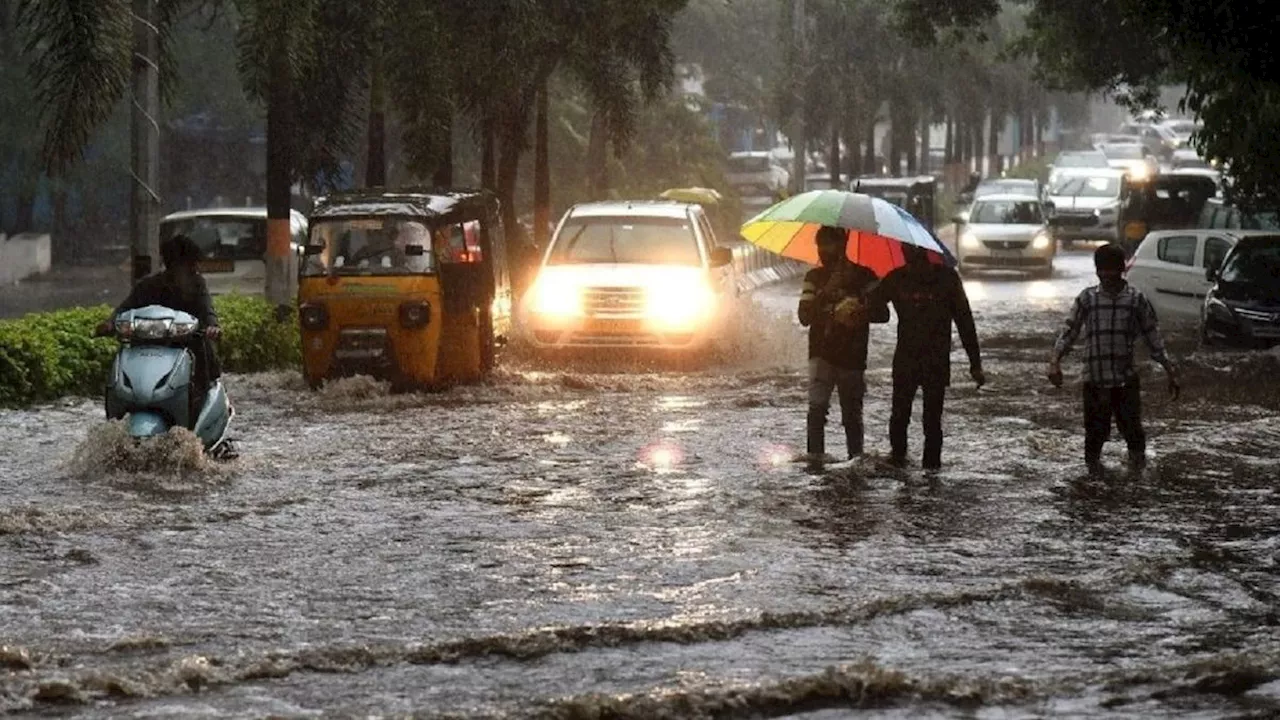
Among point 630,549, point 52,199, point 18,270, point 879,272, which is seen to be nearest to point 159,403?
point 630,549

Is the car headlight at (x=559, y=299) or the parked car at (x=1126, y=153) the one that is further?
the parked car at (x=1126, y=153)

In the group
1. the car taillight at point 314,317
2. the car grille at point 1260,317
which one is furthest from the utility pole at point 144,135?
the car grille at point 1260,317

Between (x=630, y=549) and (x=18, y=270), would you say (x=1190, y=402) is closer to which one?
(x=630, y=549)

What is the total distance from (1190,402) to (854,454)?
6638mm

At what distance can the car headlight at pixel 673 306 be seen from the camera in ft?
80.0

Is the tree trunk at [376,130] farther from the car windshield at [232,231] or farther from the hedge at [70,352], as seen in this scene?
the hedge at [70,352]

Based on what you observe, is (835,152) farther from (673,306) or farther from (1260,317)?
(673,306)

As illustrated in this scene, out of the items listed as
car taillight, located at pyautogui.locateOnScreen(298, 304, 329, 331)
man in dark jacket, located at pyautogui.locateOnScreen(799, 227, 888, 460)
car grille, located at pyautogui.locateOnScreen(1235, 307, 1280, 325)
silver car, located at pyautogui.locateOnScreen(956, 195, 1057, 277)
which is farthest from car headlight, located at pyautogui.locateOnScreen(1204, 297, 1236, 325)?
silver car, located at pyautogui.locateOnScreen(956, 195, 1057, 277)

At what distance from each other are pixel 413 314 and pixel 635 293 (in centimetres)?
366

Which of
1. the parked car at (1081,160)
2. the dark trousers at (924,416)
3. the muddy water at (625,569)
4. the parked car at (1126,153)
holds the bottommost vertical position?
the muddy water at (625,569)

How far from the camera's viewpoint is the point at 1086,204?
59438 millimetres

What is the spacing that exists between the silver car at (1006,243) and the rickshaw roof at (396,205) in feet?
77.6

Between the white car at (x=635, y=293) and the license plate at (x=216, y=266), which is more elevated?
the license plate at (x=216, y=266)

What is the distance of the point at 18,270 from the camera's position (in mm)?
46562
